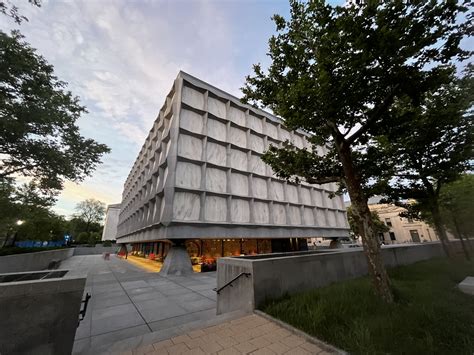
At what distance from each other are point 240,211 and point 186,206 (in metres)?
5.92

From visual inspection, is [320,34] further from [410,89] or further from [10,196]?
[10,196]

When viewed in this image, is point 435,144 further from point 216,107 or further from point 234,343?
point 216,107

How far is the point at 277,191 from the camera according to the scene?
24375 millimetres

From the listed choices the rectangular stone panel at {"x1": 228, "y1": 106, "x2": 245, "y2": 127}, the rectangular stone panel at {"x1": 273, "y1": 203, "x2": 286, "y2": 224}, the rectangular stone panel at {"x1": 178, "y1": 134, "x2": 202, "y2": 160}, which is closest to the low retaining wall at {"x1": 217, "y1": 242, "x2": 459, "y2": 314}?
the rectangular stone panel at {"x1": 178, "y1": 134, "x2": 202, "y2": 160}

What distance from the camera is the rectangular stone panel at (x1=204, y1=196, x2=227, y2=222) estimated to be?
17.9m

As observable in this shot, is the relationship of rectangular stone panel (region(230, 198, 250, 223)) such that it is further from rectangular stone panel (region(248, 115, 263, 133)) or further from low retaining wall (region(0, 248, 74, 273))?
low retaining wall (region(0, 248, 74, 273))

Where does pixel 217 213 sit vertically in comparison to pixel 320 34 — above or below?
below

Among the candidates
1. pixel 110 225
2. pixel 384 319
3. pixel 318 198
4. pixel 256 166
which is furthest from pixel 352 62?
pixel 110 225

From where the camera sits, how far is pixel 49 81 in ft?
45.9

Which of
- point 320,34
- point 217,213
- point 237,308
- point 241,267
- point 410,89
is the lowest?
point 237,308

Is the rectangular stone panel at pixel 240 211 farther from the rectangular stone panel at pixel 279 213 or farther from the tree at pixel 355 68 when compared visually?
the tree at pixel 355 68

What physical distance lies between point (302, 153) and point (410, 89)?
3.99m

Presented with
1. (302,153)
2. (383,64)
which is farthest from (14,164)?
(383,64)

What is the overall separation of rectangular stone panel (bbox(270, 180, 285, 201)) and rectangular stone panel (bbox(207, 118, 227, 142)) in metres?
8.38
